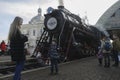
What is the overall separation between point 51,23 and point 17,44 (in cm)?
999

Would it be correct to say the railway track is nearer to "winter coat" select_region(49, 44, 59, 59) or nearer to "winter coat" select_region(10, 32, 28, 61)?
"winter coat" select_region(49, 44, 59, 59)

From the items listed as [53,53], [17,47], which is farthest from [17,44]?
[53,53]

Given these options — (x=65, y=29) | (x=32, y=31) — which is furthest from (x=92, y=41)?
(x=32, y=31)

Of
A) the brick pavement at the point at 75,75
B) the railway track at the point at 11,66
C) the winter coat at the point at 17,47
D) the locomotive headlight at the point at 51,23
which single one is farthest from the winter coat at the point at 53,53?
the locomotive headlight at the point at 51,23

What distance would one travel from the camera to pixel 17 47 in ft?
21.1

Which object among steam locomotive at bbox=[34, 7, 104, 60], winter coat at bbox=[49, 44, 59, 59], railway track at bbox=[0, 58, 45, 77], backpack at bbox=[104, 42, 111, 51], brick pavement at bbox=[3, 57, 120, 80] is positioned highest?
steam locomotive at bbox=[34, 7, 104, 60]

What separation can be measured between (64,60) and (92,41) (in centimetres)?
840

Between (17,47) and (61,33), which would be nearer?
(17,47)

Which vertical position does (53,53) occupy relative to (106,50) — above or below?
below

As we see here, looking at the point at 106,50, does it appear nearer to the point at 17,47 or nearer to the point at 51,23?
the point at 51,23

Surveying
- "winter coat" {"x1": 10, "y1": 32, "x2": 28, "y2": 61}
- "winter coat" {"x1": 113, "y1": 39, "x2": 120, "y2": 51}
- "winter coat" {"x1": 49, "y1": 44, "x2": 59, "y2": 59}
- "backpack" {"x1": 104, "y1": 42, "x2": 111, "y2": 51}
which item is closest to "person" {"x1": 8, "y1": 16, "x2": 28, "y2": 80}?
"winter coat" {"x1": 10, "y1": 32, "x2": 28, "y2": 61}

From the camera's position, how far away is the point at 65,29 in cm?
1645

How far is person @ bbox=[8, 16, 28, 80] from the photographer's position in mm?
6379

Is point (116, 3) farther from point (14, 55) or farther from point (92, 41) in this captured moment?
point (14, 55)
